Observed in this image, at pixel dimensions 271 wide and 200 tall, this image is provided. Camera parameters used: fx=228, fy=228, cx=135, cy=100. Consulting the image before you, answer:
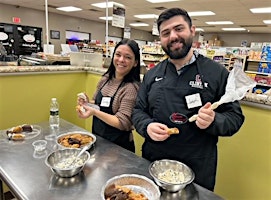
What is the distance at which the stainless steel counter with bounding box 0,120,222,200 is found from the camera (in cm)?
101

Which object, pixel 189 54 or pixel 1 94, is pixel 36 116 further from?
pixel 189 54

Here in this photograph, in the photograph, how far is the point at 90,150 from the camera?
4.75ft

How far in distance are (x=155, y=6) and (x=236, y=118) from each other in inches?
307

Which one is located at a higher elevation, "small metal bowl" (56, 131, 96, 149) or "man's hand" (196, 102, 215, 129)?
"man's hand" (196, 102, 215, 129)

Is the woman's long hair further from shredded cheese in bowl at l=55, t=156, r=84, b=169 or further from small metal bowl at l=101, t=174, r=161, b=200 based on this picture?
small metal bowl at l=101, t=174, r=161, b=200

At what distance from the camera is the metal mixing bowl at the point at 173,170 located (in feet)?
3.34

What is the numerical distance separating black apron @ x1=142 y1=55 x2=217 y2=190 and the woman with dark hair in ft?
1.05

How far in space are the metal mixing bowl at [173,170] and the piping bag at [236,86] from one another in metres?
0.26

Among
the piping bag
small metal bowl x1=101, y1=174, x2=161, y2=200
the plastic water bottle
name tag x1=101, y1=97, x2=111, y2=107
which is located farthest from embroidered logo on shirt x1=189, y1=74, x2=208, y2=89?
the plastic water bottle

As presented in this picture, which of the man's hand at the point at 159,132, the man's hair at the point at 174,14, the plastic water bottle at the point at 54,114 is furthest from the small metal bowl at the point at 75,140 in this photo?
the man's hair at the point at 174,14

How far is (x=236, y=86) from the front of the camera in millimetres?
1117

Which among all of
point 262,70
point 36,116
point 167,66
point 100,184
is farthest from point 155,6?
point 100,184

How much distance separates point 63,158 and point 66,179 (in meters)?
0.21

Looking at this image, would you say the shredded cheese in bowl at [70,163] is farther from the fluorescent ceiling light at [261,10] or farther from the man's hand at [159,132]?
the fluorescent ceiling light at [261,10]
